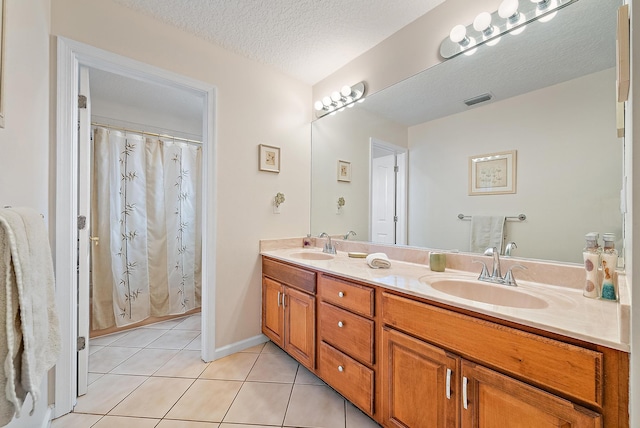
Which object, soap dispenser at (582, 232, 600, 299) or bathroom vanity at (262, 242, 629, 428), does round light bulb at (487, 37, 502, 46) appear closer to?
soap dispenser at (582, 232, 600, 299)

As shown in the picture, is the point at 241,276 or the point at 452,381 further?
the point at 241,276

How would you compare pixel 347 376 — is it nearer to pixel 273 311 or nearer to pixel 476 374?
pixel 476 374

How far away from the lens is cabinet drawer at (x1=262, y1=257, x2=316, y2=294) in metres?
1.71

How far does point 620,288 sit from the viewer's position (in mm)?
939

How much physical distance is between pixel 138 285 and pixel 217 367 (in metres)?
1.31

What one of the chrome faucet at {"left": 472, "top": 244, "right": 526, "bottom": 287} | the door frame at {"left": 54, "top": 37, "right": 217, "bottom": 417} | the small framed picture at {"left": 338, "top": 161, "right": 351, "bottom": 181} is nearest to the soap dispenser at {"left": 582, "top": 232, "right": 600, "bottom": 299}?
the chrome faucet at {"left": 472, "top": 244, "right": 526, "bottom": 287}

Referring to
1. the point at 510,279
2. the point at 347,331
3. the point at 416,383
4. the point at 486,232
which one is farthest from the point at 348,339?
the point at 486,232

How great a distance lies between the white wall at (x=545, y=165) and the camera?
112 cm

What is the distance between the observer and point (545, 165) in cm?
126

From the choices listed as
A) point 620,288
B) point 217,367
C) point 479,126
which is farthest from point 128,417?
point 479,126

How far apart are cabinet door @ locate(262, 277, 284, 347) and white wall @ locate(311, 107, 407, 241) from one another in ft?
2.22

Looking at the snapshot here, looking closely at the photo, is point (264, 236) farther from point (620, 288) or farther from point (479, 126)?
point (620, 288)

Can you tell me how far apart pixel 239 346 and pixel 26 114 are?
73.9 inches

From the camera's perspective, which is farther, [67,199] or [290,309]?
[290,309]
